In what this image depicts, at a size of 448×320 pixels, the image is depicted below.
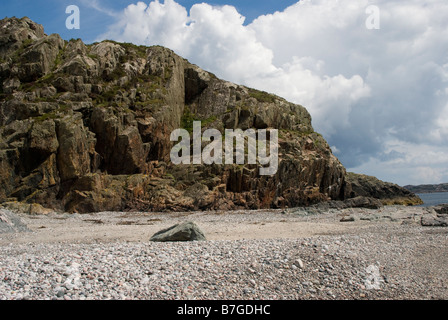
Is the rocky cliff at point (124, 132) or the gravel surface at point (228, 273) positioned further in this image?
the rocky cliff at point (124, 132)

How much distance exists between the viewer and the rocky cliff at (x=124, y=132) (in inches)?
1451

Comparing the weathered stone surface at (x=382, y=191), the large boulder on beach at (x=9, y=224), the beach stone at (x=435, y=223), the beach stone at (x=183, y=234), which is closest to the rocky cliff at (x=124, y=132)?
the large boulder on beach at (x=9, y=224)

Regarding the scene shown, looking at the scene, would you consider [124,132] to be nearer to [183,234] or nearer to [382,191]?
[183,234]

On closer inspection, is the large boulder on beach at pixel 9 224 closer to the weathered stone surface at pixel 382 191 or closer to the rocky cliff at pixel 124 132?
the rocky cliff at pixel 124 132

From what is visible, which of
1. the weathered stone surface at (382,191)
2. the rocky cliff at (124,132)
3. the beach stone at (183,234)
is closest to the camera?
the beach stone at (183,234)

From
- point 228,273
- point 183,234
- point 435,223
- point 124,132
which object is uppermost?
point 124,132

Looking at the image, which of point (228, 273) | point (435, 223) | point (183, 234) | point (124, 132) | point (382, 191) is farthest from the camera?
point (382, 191)

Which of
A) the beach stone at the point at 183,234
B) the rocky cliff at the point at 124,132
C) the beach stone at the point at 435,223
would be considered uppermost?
the rocky cliff at the point at 124,132

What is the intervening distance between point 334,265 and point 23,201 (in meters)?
34.4

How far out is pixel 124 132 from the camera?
4272 centimetres

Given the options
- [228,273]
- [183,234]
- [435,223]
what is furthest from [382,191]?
[228,273]

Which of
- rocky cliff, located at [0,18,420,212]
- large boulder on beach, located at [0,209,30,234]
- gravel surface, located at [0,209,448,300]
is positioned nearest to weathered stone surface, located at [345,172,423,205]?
rocky cliff, located at [0,18,420,212]

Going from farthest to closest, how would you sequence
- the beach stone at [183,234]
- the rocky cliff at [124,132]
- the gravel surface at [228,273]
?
the rocky cliff at [124,132], the beach stone at [183,234], the gravel surface at [228,273]
